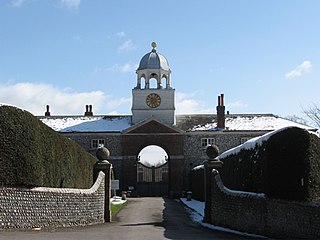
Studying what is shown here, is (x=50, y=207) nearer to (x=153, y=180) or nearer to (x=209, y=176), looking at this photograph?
(x=209, y=176)

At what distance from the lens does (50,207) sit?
18.9 metres

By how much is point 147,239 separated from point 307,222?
15.3ft

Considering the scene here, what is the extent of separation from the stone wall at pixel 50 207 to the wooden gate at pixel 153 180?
35.0 meters

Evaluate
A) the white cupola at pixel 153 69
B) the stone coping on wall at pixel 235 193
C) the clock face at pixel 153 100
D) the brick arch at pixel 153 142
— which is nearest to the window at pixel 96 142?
the brick arch at pixel 153 142

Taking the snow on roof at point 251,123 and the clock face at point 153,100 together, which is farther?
the clock face at point 153,100

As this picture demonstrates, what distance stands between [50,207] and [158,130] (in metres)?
35.5

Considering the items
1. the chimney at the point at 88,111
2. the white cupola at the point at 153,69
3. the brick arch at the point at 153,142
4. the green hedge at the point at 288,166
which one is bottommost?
the green hedge at the point at 288,166

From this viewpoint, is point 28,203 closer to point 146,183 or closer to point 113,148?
point 113,148

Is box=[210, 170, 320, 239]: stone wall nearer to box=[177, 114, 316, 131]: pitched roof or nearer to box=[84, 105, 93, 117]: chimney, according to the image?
box=[177, 114, 316, 131]: pitched roof

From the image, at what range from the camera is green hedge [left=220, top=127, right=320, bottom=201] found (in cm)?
1478

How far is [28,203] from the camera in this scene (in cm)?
1759

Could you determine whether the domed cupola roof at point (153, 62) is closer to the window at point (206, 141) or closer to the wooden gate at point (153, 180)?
the window at point (206, 141)

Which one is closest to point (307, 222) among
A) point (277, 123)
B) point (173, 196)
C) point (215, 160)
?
point (215, 160)

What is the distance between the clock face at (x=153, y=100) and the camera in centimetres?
5728
